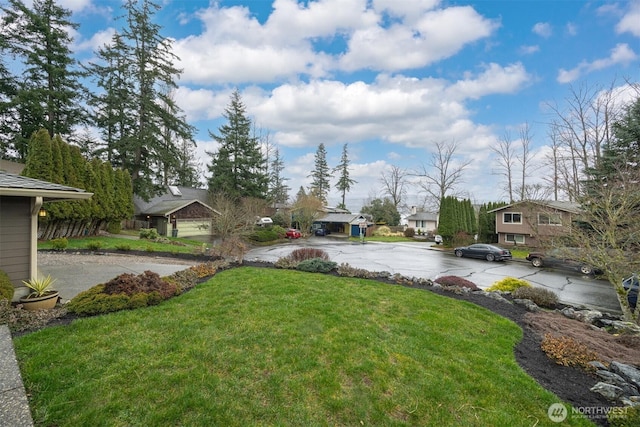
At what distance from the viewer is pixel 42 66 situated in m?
20.8

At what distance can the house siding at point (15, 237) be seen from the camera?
18.5 ft

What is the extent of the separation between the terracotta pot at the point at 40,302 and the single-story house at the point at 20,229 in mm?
788

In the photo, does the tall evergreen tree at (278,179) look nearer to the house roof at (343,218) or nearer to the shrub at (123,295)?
the house roof at (343,218)

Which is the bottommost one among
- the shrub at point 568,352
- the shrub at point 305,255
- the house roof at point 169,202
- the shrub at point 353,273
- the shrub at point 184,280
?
the shrub at point 568,352

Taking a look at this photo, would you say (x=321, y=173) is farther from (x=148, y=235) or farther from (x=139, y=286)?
(x=139, y=286)

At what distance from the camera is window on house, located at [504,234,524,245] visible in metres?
26.6

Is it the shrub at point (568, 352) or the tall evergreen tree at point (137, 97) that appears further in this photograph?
the tall evergreen tree at point (137, 97)

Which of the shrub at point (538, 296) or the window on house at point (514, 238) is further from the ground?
the window on house at point (514, 238)

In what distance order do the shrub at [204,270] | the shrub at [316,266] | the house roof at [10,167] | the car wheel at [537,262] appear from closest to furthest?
the shrub at [204,270]
the shrub at [316,266]
the house roof at [10,167]
the car wheel at [537,262]

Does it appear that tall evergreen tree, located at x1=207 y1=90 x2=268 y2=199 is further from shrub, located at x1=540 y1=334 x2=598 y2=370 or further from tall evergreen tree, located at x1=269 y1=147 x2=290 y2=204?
shrub, located at x1=540 y1=334 x2=598 y2=370

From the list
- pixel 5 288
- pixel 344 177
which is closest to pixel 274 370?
pixel 5 288

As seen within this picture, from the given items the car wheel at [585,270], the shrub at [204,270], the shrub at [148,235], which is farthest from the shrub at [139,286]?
the car wheel at [585,270]

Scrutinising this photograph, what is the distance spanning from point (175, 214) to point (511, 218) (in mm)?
32720

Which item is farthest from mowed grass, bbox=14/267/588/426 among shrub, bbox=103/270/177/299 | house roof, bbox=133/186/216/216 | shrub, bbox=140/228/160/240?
house roof, bbox=133/186/216/216
